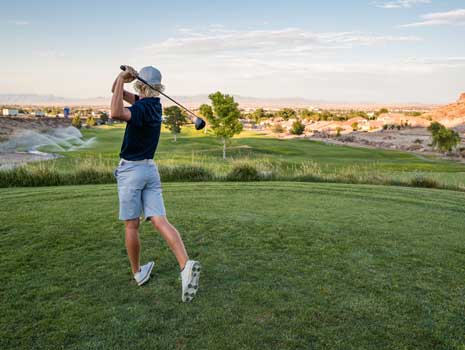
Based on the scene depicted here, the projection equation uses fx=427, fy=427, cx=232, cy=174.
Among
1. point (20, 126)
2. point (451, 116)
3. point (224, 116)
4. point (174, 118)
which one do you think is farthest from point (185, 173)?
point (451, 116)

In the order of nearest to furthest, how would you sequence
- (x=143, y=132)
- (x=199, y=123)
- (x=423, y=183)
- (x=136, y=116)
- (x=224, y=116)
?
(x=136, y=116) → (x=143, y=132) → (x=199, y=123) → (x=423, y=183) → (x=224, y=116)

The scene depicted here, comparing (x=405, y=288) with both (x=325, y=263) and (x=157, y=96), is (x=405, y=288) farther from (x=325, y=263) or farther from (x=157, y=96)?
(x=157, y=96)

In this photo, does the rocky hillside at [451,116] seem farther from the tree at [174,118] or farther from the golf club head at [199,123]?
the golf club head at [199,123]

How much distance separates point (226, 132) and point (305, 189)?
1364 inches

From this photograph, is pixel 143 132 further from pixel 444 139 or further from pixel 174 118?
pixel 174 118

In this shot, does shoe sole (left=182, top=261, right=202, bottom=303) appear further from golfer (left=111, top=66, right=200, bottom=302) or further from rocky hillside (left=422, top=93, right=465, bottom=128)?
rocky hillside (left=422, top=93, right=465, bottom=128)

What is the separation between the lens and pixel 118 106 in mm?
3996

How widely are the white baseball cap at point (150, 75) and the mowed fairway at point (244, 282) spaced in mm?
2189

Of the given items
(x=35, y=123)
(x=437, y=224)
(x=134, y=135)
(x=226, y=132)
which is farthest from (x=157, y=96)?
(x=35, y=123)

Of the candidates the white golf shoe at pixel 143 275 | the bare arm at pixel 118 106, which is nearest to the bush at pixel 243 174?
the white golf shoe at pixel 143 275

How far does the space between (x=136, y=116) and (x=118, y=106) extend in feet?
0.76

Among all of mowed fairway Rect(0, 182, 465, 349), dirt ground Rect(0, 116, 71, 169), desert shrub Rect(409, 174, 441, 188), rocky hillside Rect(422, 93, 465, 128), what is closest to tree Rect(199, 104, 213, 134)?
dirt ground Rect(0, 116, 71, 169)

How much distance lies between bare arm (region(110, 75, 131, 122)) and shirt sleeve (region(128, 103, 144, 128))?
5 cm

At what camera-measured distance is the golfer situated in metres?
4.27
